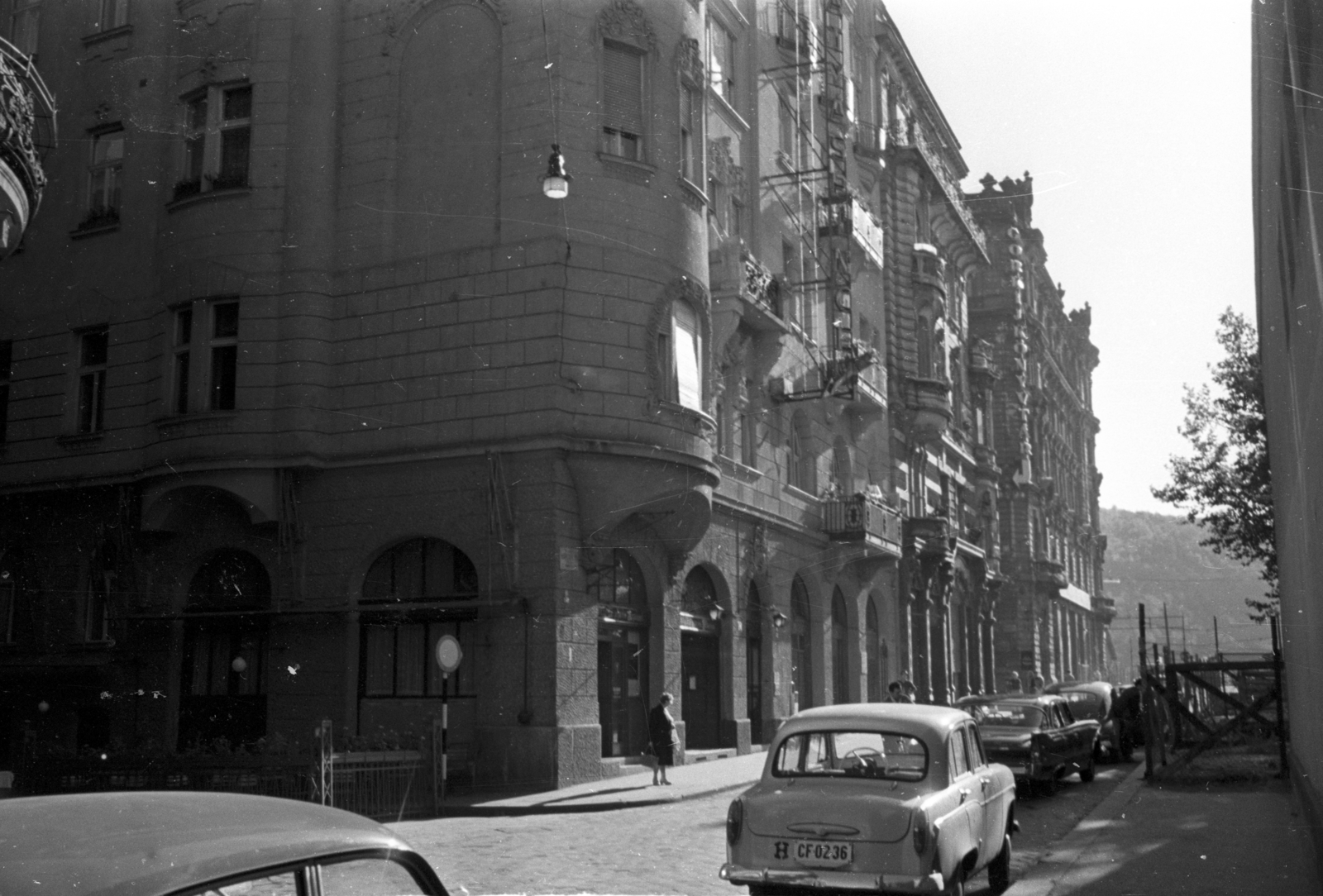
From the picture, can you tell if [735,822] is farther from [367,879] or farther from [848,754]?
[367,879]

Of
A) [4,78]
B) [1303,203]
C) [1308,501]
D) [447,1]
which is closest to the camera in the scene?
[1303,203]

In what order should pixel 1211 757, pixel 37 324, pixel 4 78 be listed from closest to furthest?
pixel 4 78 < pixel 1211 757 < pixel 37 324

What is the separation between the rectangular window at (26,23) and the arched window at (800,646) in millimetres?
22059

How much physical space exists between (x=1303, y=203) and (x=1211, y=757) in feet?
61.3

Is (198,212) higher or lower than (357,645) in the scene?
higher

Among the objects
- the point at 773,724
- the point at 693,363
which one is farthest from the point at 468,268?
the point at 773,724

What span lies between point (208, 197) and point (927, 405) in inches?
1027

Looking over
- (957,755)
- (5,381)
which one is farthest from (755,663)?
(957,755)

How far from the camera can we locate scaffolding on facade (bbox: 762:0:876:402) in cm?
3528

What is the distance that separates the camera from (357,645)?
25047 millimetres

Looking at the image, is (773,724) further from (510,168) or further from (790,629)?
(510,168)

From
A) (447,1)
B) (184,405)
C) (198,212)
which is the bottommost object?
(184,405)

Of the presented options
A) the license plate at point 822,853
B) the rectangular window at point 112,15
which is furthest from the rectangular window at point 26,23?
the license plate at point 822,853

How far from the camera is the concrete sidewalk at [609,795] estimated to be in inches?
776
